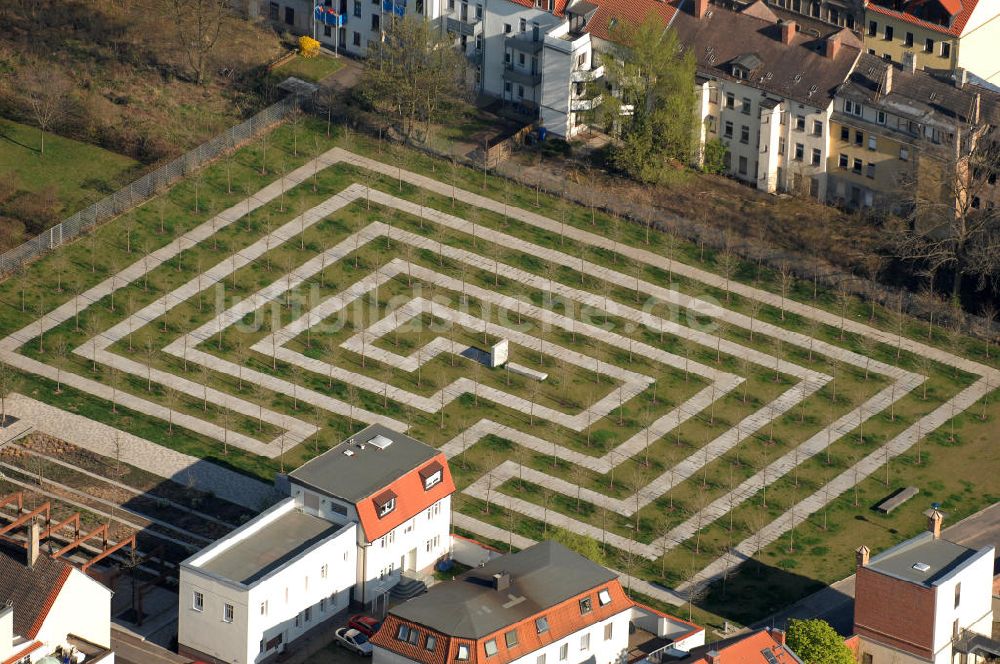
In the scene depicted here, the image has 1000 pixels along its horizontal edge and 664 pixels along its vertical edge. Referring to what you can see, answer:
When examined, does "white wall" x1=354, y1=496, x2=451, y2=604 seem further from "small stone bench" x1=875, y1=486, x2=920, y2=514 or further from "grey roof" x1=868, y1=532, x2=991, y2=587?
"small stone bench" x1=875, y1=486, x2=920, y2=514

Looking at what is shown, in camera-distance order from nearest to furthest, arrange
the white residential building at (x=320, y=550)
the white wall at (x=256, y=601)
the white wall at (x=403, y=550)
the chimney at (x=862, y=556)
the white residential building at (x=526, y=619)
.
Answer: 1. the white residential building at (x=526, y=619)
2. the white wall at (x=256, y=601)
3. the white residential building at (x=320, y=550)
4. the chimney at (x=862, y=556)
5. the white wall at (x=403, y=550)

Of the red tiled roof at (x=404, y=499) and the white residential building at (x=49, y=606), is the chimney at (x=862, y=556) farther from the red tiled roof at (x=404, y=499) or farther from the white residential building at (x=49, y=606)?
the white residential building at (x=49, y=606)

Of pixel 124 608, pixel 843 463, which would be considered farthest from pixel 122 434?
pixel 843 463

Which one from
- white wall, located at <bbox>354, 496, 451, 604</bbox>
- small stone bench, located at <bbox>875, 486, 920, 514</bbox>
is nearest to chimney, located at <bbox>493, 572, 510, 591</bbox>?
white wall, located at <bbox>354, 496, 451, 604</bbox>

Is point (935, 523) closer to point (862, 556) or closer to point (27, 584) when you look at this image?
point (862, 556)

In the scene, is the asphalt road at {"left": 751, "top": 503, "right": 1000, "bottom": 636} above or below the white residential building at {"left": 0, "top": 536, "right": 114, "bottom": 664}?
below

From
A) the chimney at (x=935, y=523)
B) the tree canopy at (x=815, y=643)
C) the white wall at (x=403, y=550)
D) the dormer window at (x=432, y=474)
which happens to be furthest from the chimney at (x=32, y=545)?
the chimney at (x=935, y=523)
